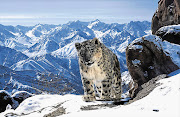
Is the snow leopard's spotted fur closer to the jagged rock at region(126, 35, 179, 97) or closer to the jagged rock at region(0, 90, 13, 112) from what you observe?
the jagged rock at region(126, 35, 179, 97)

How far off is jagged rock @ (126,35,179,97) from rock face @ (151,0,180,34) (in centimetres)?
1832

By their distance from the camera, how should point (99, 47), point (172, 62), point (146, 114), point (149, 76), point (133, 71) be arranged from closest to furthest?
point (146, 114), point (99, 47), point (172, 62), point (149, 76), point (133, 71)

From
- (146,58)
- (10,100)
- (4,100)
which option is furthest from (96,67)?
(4,100)

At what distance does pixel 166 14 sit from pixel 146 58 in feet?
71.1

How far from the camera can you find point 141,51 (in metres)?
12.8

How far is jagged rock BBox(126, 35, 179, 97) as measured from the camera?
1231 centimetres

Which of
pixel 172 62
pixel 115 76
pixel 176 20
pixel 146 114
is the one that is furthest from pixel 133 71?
pixel 176 20

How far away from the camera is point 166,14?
3041 cm

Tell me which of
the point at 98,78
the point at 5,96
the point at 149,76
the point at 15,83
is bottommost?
the point at 15,83

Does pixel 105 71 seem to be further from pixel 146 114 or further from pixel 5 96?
pixel 5 96

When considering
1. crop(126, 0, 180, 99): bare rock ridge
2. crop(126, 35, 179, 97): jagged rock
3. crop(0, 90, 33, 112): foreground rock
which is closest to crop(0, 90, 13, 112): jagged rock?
crop(0, 90, 33, 112): foreground rock

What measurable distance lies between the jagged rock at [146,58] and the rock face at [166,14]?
1832cm

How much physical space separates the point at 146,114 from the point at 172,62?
8.66m

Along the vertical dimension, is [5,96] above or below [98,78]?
below
